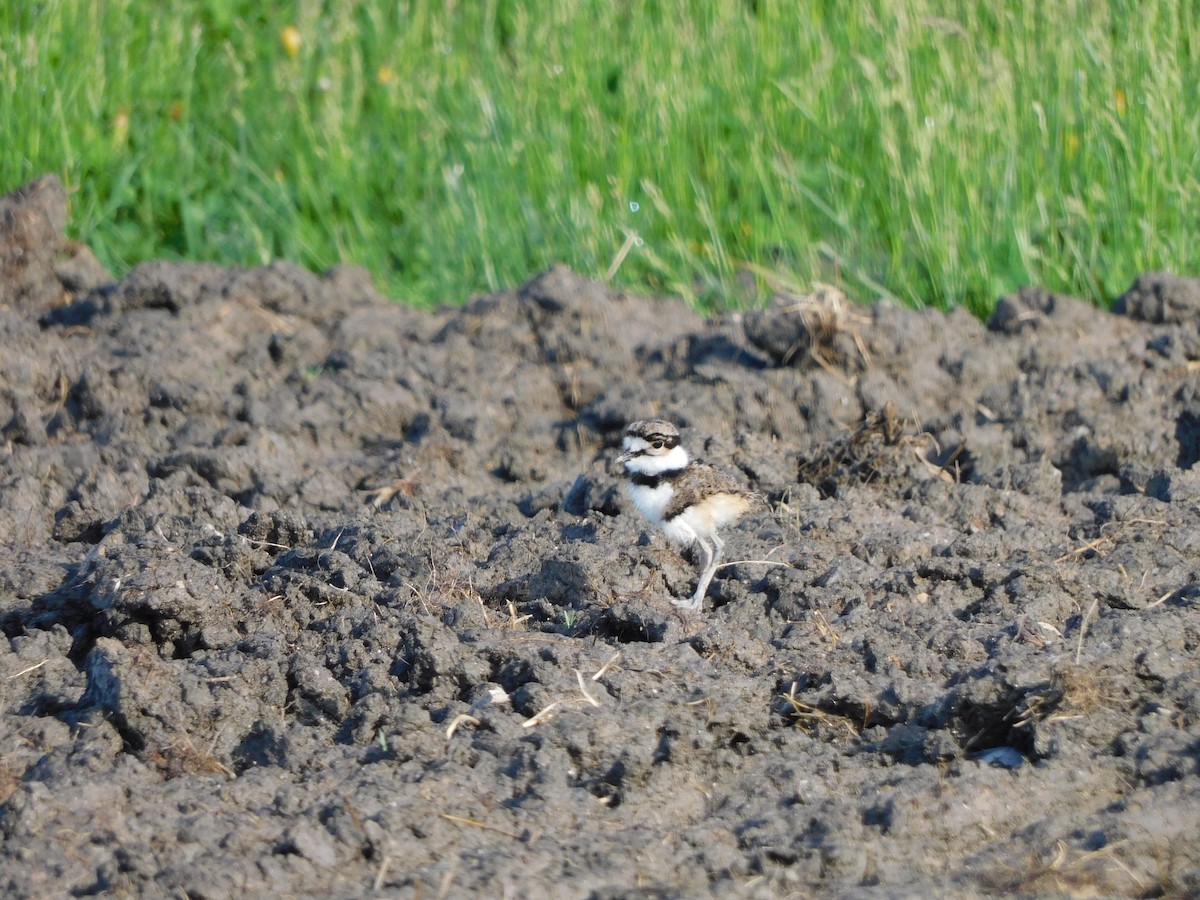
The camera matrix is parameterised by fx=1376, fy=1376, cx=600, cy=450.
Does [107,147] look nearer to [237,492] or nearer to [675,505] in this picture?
[237,492]

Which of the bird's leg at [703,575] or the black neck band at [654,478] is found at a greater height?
the black neck band at [654,478]

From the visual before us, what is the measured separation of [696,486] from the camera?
4730 millimetres

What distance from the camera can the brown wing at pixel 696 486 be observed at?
4.66 meters

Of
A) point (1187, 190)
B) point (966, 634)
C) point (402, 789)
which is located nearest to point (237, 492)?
point (402, 789)

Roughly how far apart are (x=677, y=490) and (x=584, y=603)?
2.17ft

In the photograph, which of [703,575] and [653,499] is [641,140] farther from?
[703,575]

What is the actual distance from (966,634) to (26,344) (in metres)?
4.51

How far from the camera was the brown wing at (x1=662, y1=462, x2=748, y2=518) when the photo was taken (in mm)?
4664

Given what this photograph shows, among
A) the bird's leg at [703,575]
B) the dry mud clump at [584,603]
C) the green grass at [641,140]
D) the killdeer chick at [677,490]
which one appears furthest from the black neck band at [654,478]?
the green grass at [641,140]

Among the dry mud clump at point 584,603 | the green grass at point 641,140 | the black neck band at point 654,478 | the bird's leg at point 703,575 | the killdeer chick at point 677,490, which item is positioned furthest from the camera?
the green grass at point 641,140

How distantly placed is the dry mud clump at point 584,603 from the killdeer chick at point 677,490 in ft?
0.34

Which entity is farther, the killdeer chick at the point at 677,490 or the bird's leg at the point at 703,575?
the killdeer chick at the point at 677,490

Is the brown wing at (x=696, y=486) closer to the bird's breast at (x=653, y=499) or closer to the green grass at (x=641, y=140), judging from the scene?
the bird's breast at (x=653, y=499)

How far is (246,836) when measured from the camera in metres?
3.15
